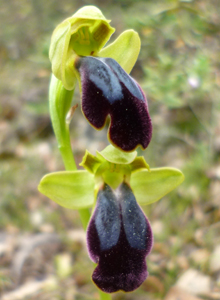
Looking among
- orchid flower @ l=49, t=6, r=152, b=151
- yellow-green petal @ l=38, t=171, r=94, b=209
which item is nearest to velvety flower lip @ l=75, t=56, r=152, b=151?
orchid flower @ l=49, t=6, r=152, b=151

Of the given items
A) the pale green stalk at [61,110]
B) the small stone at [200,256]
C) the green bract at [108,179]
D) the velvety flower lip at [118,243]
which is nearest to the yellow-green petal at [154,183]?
the green bract at [108,179]

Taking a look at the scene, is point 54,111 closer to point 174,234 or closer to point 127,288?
point 127,288

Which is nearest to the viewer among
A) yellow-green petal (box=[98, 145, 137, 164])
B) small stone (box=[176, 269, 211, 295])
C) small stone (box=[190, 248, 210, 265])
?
yellow-green petal (box=[98, 145, 137, 164])

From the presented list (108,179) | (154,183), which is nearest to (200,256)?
(154,183)

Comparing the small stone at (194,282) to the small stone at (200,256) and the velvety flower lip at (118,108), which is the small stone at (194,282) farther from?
the velvety flower lip at (118,108)

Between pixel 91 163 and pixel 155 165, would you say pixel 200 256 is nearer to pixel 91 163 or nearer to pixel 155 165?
pixel 155 165

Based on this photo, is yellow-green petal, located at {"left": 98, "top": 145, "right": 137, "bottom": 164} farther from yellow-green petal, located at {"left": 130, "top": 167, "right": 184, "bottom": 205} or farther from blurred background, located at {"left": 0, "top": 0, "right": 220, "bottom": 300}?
blurred background, located at {"left": 0, "top": 0, "right": 220, "bottom": 300}

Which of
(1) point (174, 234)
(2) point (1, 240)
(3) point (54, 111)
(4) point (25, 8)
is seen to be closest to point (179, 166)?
(1) point (174, 234)
